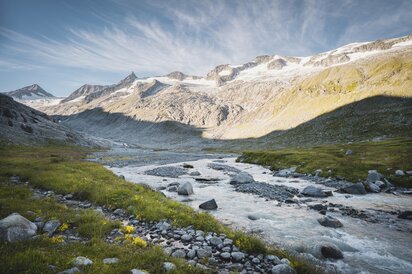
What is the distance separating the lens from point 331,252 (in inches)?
486

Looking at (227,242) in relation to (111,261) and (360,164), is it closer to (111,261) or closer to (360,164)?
(111,261)

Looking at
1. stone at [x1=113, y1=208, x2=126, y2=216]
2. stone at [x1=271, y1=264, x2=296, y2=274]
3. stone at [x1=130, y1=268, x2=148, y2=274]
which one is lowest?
stone at [x1=113, y1=208, x2=126, y2=216]

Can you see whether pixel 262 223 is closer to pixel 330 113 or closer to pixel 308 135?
pixel 308 135

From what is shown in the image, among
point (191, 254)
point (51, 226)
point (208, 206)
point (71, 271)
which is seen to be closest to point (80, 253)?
point (71, 271)

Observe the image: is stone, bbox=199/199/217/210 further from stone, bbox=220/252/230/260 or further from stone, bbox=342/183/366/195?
stone, bbox=342/183/366/195

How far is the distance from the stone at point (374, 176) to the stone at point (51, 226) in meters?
35.0

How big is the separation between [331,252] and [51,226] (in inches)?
542

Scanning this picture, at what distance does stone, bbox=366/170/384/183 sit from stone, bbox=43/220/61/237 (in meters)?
35.0

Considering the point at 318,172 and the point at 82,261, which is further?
the point at 318,172

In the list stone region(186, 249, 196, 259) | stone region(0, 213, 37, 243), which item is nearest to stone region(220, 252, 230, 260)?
stone region(186, 249, 196, 259)

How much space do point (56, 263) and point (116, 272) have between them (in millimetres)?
1916

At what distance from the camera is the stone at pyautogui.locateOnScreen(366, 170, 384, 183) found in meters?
32.2

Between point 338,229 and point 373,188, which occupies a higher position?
point 373,188

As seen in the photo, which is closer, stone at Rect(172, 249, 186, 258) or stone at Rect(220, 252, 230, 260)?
stone at Rect(172, 249, 186, 258)
